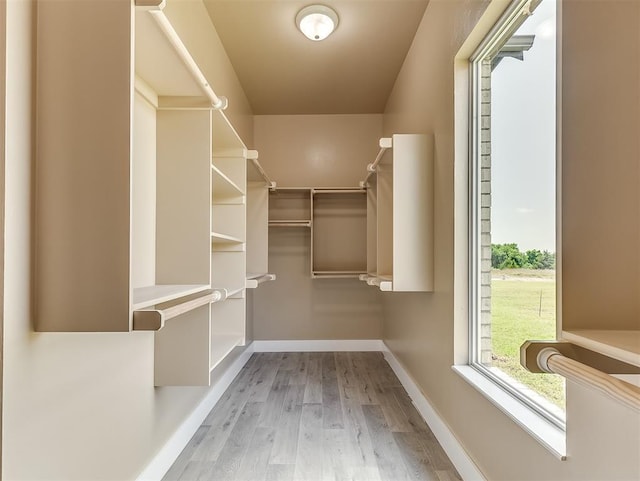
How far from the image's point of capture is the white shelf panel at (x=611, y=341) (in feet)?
2.05

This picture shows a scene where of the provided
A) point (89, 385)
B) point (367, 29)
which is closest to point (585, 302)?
point (89, 385)

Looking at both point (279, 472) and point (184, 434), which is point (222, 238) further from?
point (279, 472)

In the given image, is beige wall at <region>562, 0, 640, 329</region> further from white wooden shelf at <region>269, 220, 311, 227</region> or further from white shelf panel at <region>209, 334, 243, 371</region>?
white wooden shelf at <region>269, 220, 311, 227</region>

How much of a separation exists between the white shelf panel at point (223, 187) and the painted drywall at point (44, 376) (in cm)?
86

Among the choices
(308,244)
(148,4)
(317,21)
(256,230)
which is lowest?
(308,244)

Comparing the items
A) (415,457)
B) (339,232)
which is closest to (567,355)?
(415,457)

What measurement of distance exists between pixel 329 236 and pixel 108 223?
3150 mm

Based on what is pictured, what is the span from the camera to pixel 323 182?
403 cm

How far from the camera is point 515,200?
1470 millimetres

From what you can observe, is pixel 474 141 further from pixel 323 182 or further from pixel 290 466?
pixel 323 182

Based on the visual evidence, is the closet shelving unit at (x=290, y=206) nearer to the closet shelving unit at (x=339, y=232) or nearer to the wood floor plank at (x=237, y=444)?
the closet shelving unit at (x=339, y=232)

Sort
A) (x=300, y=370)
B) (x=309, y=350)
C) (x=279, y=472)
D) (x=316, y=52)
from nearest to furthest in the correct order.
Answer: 1. (x=279, y=472)
2. (x=316, y=52)
3. (x=300, y=370)
4. (x=309, y=350)

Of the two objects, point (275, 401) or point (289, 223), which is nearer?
point (275, 401)

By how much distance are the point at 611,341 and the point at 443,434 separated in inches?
58.8
